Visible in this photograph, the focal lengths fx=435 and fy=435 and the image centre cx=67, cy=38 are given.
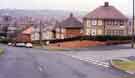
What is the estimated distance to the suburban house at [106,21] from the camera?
88.1m

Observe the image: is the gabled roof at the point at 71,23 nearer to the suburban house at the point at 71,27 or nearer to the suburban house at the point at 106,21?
the suburban house at the point at 71,27

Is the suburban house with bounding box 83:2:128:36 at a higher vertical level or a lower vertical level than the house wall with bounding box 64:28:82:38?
higher

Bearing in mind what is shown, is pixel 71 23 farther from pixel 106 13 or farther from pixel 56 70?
pixel 56 70

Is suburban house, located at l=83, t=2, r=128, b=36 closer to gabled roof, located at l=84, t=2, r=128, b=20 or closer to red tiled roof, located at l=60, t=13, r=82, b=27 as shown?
gabled roof, located at l=84, t=2, r=128, b=20

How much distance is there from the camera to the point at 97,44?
69438mm

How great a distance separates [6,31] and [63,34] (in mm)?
54285

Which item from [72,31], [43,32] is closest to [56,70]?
[72,31]

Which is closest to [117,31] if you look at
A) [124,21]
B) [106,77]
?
[124,21]

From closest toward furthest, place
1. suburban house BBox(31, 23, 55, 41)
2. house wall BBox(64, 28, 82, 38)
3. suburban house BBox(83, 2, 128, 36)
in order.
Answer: suburban house BBox(83, 2, 128, 36) < house wall BBox(64, 28, 82, 38) < suburban house BBox(31, 23, 55, 41)

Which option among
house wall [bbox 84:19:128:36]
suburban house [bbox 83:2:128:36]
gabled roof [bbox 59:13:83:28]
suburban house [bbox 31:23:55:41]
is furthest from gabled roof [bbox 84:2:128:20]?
suburban house [bbox 31:23:55:41]

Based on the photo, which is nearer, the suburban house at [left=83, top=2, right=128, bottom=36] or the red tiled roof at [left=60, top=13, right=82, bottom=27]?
the suburban house at [left=83, top=2, right=128, bottom=36]

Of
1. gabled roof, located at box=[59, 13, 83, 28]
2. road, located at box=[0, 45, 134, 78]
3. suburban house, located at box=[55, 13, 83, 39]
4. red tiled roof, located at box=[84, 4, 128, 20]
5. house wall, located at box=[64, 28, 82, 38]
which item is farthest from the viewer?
gabled roof, located at box=[59, 13, 83, 28]

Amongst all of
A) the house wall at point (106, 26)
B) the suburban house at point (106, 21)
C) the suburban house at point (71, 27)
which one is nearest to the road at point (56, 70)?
the suburban house at point (106, 21)

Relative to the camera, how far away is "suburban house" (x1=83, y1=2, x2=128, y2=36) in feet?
289
